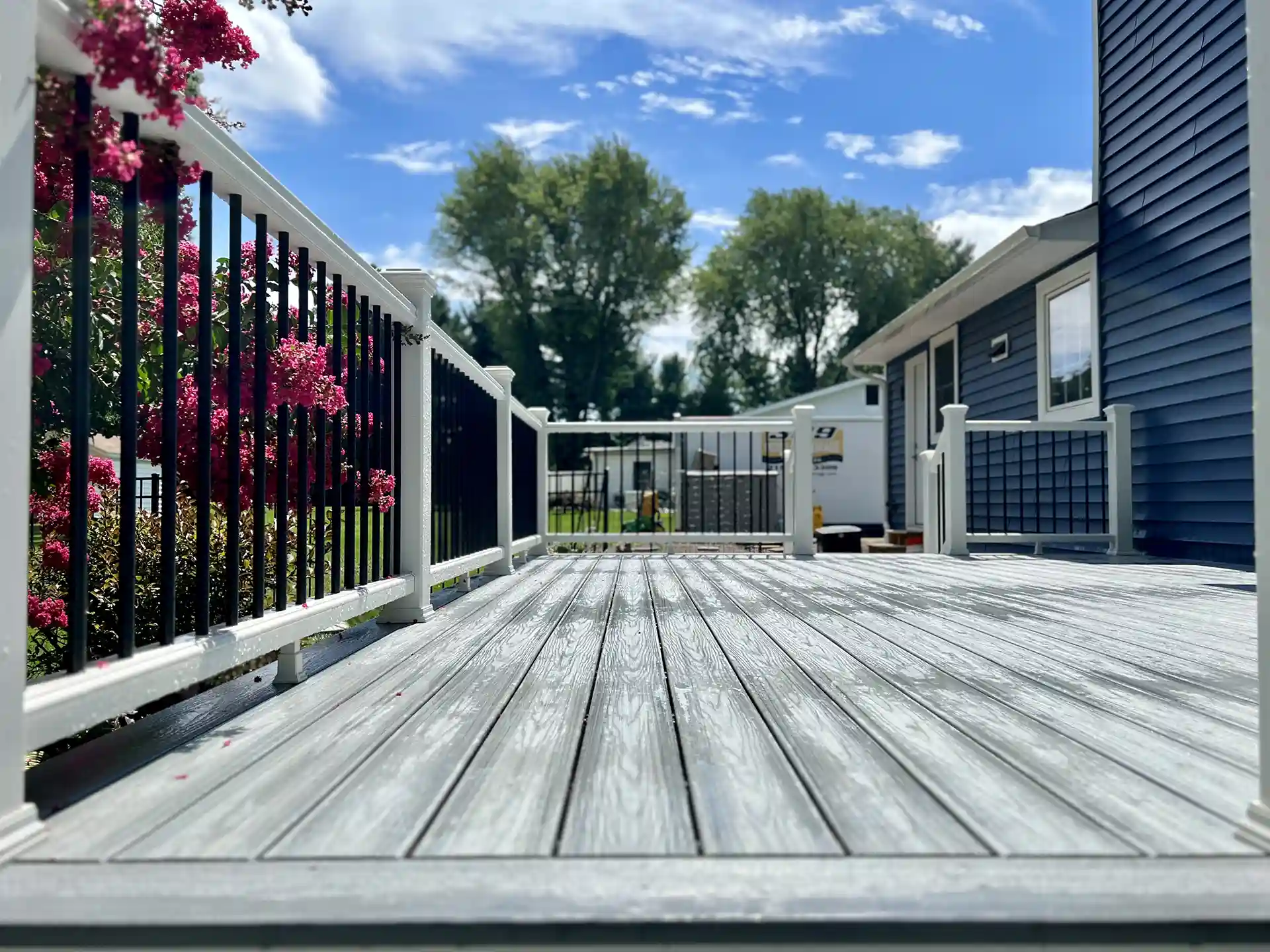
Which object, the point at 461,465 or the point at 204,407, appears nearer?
the point at 204,407

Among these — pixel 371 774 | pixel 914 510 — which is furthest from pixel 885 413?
pixel 371 774

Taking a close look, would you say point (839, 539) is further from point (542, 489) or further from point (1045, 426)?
point (542, 489)

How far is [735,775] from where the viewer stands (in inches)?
46.6

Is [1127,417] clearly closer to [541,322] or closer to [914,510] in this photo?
[914,510]

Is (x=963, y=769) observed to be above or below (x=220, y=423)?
below

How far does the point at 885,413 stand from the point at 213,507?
29.2ft

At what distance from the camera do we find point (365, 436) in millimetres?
2139

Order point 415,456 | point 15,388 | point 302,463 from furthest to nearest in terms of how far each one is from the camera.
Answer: point 415,456
point 302,463
point 15,388

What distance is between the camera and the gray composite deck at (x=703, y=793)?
0.86 meters

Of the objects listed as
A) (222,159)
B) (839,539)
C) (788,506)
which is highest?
(222,159)

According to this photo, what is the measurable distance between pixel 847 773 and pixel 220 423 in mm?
1525

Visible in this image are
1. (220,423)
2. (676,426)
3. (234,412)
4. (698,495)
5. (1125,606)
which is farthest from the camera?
(698,495)

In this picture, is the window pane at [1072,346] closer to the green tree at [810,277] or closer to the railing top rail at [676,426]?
the railing top rail at [676,426]

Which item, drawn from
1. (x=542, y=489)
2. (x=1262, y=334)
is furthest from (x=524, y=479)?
(x=1262, y=334)
